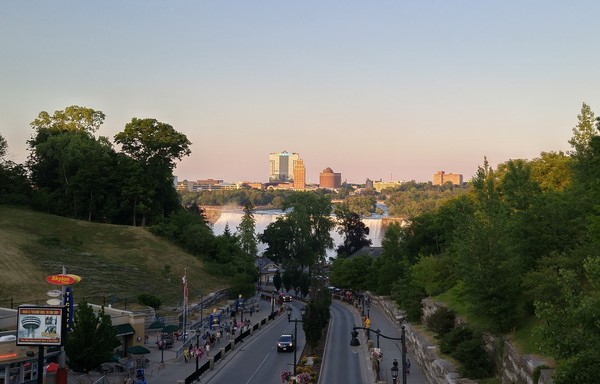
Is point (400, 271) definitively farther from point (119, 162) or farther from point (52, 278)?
point (52, 278)

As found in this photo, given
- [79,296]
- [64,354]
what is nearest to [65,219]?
[79,296]

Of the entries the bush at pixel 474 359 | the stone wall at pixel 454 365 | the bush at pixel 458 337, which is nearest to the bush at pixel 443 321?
the stone wall at pixel 454 365

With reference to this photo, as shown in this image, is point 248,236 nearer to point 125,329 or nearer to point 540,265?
point 125,329

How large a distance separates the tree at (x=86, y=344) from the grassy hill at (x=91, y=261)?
67.8 ft

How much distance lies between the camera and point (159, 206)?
9519 cm

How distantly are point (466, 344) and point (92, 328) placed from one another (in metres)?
20.2

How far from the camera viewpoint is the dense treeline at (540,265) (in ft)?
60.3

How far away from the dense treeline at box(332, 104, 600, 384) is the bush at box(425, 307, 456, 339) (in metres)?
1.50

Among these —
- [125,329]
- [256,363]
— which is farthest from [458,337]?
[125,329]

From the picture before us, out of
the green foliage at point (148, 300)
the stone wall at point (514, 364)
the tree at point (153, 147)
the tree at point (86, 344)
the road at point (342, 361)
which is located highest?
the tree at point (153, 147)

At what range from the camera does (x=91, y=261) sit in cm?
7112

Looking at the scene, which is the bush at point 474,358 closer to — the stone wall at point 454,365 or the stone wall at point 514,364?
the stone wall at point 454,365

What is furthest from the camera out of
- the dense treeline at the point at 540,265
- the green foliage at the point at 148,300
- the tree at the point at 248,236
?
the tree at the point at 248,236

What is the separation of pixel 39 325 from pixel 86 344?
22.3 feet
